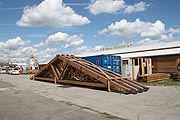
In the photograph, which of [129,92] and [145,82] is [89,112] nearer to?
[129,92]

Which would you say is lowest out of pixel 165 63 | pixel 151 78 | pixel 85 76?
pixel 151 78

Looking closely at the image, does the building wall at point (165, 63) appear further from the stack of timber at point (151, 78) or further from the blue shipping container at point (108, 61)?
the blue shipping container at point (108, 61)

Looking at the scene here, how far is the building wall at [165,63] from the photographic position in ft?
96.3

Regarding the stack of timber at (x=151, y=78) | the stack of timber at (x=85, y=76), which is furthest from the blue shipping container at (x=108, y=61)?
the stack of timber at (x=151, y=78)

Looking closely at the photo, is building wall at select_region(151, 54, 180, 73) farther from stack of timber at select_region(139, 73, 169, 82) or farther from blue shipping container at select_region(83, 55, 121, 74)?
blue shipping container at select_region(83, 55, 121, 74)

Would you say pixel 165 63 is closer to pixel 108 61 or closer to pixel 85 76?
pixel 108 61

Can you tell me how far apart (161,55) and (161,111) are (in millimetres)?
22828

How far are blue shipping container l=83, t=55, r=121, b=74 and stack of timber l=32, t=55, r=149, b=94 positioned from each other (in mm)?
1103

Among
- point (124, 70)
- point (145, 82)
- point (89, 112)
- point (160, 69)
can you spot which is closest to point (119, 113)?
point (89, 112)

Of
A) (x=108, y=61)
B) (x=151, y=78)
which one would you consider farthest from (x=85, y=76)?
(x=151, y=78)

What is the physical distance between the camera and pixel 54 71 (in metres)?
24.6

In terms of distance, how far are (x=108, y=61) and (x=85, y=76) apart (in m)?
3.32

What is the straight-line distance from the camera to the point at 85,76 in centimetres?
1991

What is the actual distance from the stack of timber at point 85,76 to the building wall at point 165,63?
510 inches
